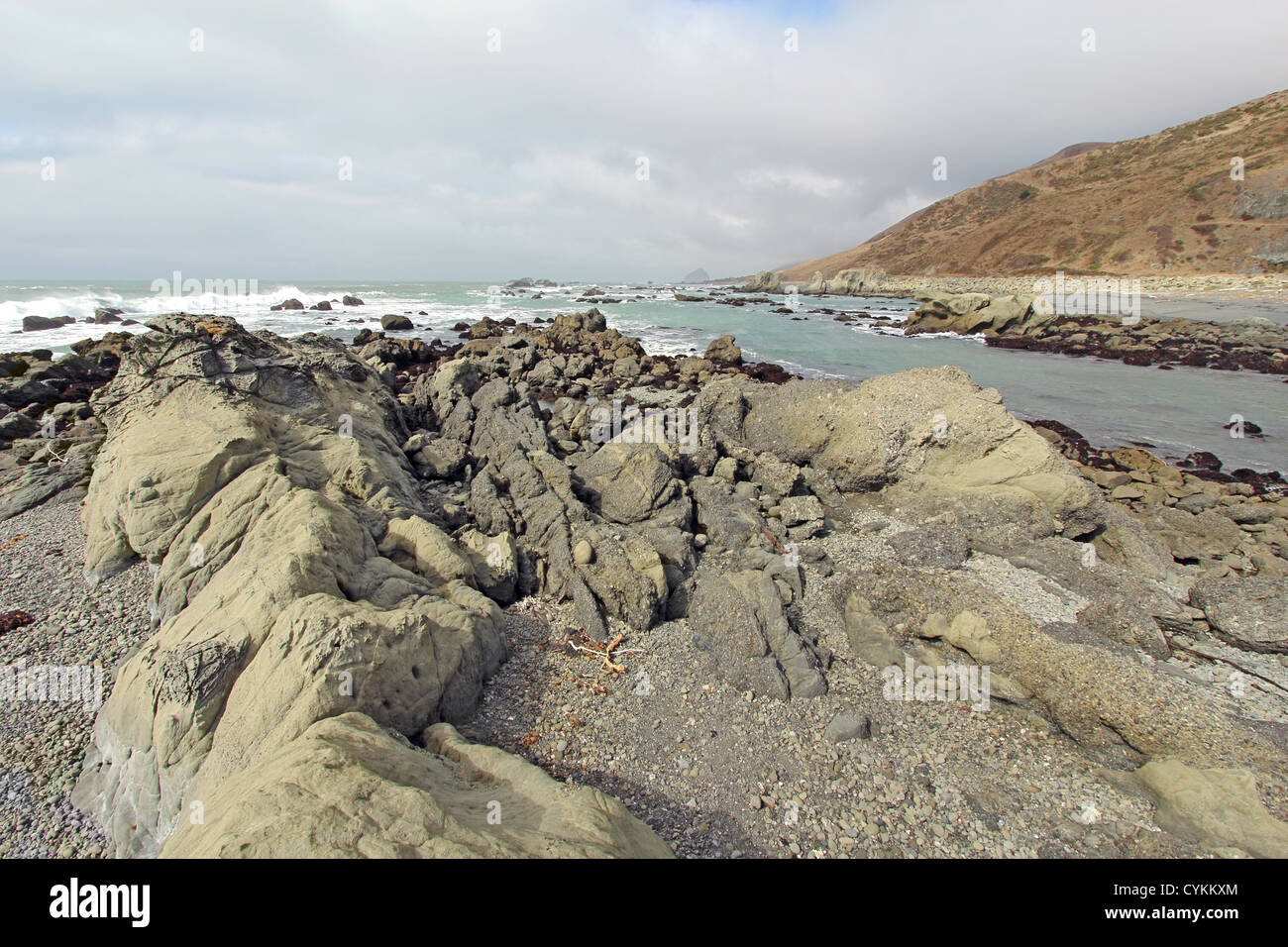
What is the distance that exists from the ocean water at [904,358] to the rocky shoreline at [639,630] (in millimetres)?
10454

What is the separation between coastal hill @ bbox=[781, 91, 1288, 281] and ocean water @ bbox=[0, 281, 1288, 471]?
2538cm

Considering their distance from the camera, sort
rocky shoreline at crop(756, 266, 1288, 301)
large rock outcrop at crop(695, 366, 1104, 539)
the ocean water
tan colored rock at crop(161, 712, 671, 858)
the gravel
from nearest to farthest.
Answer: tan colored rock at crop(161, 712, 671, 858) → the gravel → large rock outcrop at crop(695, 366, 1104, 539) → the ocean water → rocky shoreline at crop(756, 266, 1288, 301)

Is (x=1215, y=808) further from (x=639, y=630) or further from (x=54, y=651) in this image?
(x=54, y=651)

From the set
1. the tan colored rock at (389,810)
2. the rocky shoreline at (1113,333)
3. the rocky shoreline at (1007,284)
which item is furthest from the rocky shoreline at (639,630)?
the rocky shoreline at (1007,284)

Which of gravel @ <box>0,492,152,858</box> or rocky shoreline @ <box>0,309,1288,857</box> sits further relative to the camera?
gravel @ <box>0,492,152,858</box>

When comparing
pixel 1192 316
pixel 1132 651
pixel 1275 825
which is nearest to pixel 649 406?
pixel 1132 651

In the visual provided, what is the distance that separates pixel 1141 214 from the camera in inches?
3113

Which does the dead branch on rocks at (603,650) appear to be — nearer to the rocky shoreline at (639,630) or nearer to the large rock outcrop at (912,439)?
the rocky shoreline at (639,630)

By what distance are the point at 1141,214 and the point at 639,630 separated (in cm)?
10941

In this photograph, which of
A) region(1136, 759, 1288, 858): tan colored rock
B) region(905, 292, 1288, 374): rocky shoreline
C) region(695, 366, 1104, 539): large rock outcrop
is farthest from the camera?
region(905, 292, 1288, 374): rocky shoreline

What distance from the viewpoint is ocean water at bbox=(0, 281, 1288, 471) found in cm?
2111

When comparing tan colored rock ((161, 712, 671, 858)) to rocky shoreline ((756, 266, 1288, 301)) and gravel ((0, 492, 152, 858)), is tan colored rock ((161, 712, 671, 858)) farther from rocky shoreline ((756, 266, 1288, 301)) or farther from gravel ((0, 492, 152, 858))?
rocky shoreline ((756, 266, 1288, 301))

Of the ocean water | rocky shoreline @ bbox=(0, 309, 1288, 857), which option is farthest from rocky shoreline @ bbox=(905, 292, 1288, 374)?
rocky shoreline @ bbox=(0, 309, 1288, 857)
